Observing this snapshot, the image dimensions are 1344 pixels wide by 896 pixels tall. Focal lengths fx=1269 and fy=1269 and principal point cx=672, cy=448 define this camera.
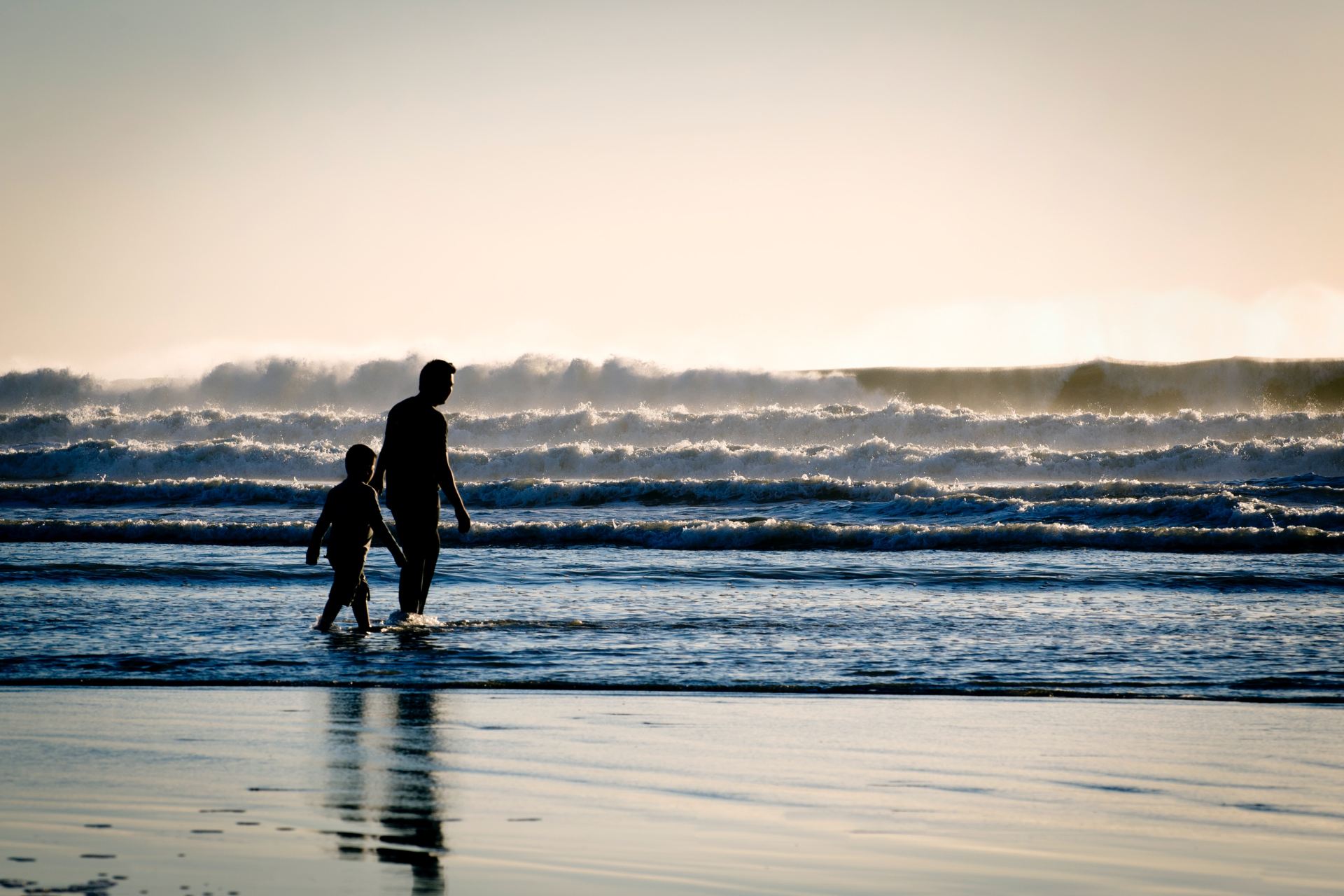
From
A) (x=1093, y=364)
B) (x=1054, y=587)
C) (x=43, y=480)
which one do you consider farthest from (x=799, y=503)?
(x=1093, y=364)

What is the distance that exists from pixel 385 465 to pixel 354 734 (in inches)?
137

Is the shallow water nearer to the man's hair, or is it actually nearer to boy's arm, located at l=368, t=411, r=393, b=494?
boy's arm, located at l=368, t=411, r=393, b=494

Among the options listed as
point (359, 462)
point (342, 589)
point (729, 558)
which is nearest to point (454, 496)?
point (359, 462)

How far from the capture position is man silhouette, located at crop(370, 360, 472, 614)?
7.67 metres

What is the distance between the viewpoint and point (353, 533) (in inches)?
297

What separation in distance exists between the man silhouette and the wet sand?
2.39 meters

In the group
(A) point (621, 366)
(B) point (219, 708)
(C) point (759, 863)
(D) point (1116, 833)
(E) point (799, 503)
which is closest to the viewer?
(C) point (759, 863)

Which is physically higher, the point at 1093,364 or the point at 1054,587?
the point at 1093,364

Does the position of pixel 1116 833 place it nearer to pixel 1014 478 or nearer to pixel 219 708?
pixel 219 708

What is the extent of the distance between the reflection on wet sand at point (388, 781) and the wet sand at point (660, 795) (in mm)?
14

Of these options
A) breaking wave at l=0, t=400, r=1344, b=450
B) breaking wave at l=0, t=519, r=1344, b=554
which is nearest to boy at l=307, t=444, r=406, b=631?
breaking wave at l=0, t=519, r=1344, b=554

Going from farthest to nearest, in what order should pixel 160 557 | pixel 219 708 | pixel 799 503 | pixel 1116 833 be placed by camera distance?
1. pixel 799 503
2. pixel 160 557
3. pixel 219 708
4. pixel 1116 833

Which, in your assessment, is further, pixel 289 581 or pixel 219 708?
pixel 289 581

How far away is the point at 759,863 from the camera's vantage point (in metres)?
2.82
